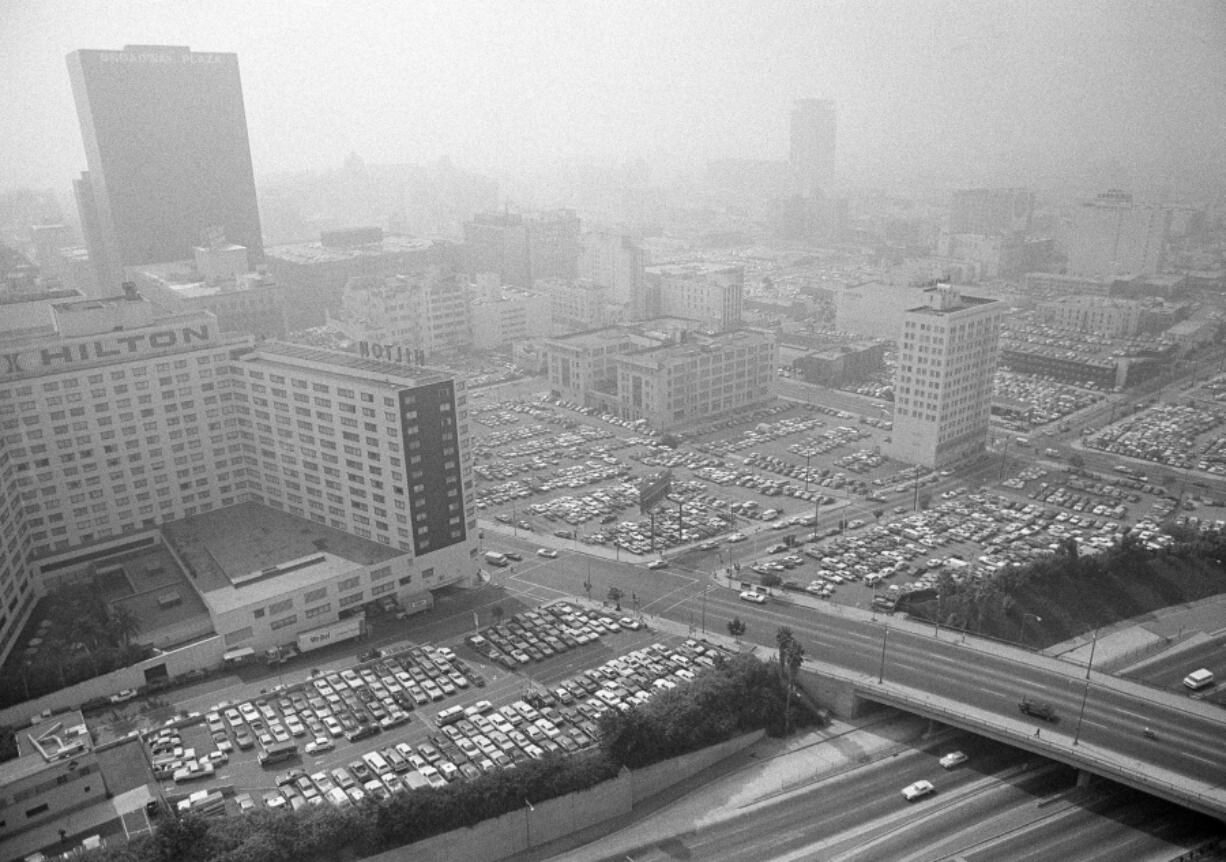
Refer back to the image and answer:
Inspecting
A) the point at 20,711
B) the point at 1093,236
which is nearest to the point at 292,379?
the point at 20,711

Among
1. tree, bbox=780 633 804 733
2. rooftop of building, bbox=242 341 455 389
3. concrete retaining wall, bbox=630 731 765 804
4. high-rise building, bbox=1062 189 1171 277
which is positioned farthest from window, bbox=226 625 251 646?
high-rise building, bbox=1062 189 1171 277

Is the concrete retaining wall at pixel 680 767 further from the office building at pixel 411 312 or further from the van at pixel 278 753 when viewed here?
the office building at pixel 411 312

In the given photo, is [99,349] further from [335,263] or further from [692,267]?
[692,267]

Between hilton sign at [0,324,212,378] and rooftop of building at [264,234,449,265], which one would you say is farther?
rooftop of building at [264,234,449,265]

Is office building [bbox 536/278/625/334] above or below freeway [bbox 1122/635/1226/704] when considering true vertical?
above

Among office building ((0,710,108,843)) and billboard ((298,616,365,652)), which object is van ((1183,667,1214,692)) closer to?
billboard ((298,616,365,652))

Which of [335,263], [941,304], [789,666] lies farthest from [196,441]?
[335,263]

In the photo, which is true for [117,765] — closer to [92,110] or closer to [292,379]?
[292,379]
